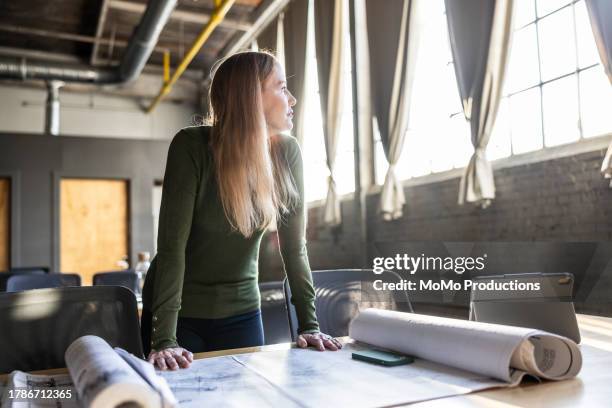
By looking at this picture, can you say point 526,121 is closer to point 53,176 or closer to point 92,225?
point 92,225

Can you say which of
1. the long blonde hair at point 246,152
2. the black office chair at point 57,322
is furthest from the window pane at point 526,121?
the black office chair at point 57,322

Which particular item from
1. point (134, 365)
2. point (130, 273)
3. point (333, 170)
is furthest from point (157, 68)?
point (134, 365)

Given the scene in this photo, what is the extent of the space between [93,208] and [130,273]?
17.3ft

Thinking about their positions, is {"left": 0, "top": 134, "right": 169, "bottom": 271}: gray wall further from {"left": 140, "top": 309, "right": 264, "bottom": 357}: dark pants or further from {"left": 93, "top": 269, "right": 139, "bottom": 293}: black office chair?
{"left": 140, "top": 309, "right": 264, "bottom": 357}: dark pants

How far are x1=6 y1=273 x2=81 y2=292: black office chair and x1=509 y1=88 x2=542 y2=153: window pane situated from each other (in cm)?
338

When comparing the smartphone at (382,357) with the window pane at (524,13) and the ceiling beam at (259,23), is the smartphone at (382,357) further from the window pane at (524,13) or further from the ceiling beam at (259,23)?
the ceiling beam at (259,23)

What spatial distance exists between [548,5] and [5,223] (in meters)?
8.04

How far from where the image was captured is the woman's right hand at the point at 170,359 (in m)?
1.07

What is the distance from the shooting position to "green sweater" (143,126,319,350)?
4.29ft

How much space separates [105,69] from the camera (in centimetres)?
916

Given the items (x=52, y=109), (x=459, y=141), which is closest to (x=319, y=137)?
(x=459, y=141)

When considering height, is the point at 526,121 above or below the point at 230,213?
above

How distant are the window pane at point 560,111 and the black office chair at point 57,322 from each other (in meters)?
3.40

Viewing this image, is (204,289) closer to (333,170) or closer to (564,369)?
(564,369)
